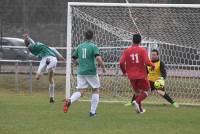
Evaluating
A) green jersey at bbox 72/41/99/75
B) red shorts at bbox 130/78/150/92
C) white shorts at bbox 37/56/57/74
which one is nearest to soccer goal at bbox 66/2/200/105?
white shorts at bbox 37/56/57/74

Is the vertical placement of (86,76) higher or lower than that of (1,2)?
lower

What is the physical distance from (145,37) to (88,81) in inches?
237

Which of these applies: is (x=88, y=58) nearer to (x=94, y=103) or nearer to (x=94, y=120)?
(x=94, y=103)

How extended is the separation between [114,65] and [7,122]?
889 centimetres

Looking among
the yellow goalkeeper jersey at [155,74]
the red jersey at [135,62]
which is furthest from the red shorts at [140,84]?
the yellow goalkeeper jersey at [155,74]

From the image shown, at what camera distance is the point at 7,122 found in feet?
44.0

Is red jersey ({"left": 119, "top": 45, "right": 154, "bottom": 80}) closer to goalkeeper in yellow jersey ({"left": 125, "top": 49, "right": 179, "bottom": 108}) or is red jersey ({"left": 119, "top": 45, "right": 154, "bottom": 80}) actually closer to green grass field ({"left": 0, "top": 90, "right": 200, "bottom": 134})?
green grass field ({"left": 0, "top": 90, "right": 200, "bottom": 134})

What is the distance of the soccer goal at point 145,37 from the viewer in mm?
20156

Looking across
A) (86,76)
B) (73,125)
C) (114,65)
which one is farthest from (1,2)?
(73,125)

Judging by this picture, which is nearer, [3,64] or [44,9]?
[3,64]

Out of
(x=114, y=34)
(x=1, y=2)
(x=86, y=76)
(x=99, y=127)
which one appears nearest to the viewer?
(x=99, y=127)

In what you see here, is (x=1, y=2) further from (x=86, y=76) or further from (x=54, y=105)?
(x=86, y=76)

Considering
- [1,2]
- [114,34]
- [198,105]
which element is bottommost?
[198,105]

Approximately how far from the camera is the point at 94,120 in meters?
14.0
